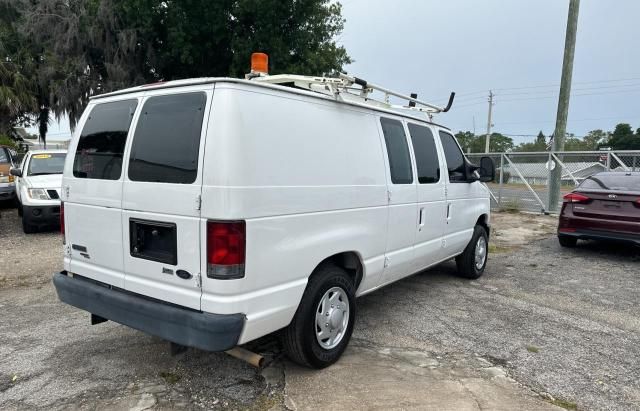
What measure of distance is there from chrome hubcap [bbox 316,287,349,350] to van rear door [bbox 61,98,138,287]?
1477 millimetres

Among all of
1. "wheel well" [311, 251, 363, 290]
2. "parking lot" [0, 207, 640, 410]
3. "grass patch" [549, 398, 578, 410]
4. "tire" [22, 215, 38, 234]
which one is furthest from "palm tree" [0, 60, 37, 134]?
"grass patch" [549, 398, 578, 410]

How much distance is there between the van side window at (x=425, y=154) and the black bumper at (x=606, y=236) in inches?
171

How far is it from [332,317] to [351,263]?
499 mm

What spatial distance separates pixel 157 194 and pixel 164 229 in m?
0.23

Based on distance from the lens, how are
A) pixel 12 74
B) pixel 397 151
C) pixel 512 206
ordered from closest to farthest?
pixel 397 151 < pixel 512 206 < pixel 12 74

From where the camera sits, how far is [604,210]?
7680 mm

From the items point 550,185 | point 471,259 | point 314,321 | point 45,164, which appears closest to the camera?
point 314,321

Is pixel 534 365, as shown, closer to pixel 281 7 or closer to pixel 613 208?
pixel 613 208

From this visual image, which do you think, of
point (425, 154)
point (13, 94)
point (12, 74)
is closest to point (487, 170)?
point (425, 154)

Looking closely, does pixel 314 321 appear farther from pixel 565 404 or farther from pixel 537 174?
pixel 537 174

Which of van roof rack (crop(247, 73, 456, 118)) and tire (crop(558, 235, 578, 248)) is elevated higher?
van roof rack (crop(247, 73, 456, 118))

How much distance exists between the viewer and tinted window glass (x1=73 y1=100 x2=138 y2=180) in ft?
11.0

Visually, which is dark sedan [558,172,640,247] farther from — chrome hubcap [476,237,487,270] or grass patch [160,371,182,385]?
grass patch [160,371,182,385]

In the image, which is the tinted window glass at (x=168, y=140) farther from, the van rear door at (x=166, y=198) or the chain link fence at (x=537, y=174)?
the chain link fence at (x=537, y=174)
